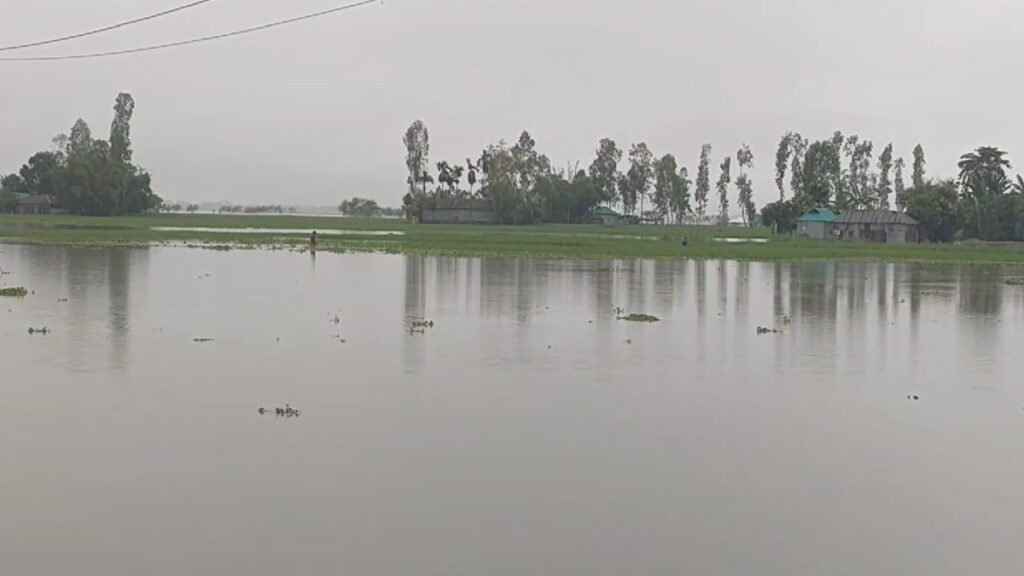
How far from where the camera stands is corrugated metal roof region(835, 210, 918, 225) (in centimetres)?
8788

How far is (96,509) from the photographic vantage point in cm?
880

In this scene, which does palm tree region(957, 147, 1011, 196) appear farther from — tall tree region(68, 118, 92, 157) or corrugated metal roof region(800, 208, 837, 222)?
tall tree region(68, 118, 92, 157)

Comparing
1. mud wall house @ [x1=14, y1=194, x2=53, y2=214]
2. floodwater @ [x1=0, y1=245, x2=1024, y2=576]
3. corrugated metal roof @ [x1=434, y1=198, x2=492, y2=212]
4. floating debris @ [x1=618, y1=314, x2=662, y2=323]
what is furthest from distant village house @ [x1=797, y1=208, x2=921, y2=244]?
mud wall house @ [x1=14, y1=194, x2=53, y2=214]

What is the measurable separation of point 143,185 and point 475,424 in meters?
116

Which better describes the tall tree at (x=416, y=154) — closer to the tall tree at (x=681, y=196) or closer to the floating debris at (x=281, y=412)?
the tall tree at (x=681, y=196)

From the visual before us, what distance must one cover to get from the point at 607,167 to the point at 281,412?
131 metres

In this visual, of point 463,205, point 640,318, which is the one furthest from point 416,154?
point 640,318

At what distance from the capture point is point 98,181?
11250 centimetres

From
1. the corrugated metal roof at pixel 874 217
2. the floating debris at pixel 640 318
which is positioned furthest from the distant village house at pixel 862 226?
the floating debris at pixel 640 318

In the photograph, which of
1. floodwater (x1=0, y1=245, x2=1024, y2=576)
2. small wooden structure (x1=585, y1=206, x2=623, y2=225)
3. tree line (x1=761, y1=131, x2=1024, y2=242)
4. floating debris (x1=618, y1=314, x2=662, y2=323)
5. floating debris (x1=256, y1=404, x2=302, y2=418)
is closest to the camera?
floodwater (x1=0, y1=245, x2=1024, y2=576)

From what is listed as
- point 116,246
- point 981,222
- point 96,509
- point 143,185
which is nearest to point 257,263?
point 116,246

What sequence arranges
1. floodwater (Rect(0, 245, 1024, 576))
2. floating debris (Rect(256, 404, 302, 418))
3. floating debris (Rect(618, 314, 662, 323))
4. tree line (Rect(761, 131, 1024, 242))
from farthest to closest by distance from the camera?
tree line (Rect(761, 131, 1024, 242)) → floating debris (Rect(618, 314, 662, 323)) → floating debris (Rect(256, 404, 302, 418)) → floodwater (Rect(0, 245, 1024, 576))

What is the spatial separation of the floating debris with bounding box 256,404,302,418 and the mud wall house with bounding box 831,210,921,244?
8051 cm

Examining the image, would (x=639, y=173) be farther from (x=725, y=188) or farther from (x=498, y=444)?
(x=498, y=444)
